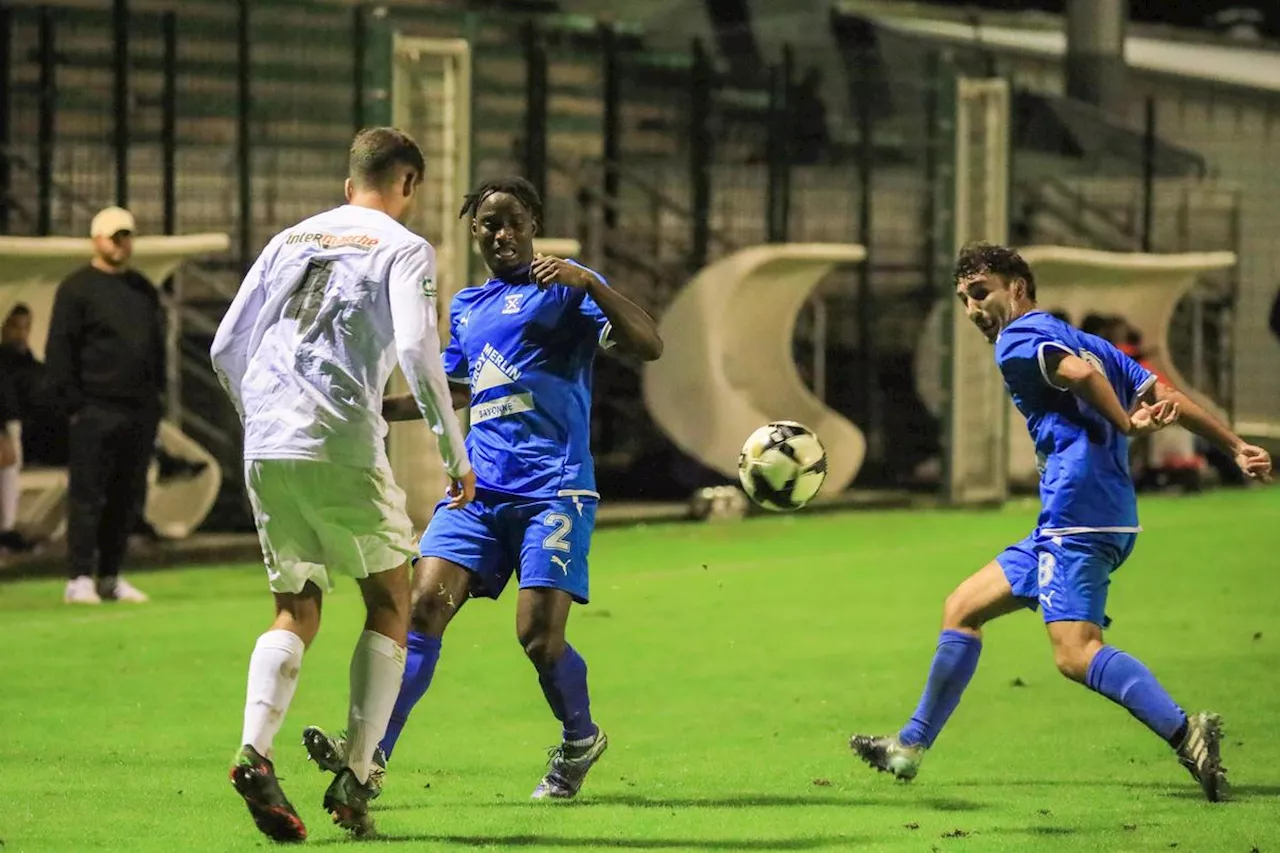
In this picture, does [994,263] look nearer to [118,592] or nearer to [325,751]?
[325,751]

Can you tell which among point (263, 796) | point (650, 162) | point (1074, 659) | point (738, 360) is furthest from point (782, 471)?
point (650, 162)

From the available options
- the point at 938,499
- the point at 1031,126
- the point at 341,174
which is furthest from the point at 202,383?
the point at 1031,126

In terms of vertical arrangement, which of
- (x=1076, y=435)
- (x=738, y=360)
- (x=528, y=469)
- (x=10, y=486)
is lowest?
(x=10, y=486)

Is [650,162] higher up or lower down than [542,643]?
higher up

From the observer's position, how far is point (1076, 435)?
265 inches

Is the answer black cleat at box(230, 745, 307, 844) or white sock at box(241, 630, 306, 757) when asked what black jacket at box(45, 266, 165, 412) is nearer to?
white sock at box(241, 630, 306, 757)

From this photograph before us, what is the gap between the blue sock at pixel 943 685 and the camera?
704 cm

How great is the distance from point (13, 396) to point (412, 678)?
7.81m

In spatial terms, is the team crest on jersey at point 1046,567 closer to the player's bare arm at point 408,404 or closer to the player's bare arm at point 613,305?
the player's bare arm at point 613,305

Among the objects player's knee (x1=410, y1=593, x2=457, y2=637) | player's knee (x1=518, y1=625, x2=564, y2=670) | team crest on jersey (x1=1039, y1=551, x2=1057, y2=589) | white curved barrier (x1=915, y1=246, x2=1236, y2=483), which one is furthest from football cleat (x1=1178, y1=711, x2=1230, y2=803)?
white curved barrier (x1=915, y1=246, x2=1236, y2=483)

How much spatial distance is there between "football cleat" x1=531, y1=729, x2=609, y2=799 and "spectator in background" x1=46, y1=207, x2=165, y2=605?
575 centimetres

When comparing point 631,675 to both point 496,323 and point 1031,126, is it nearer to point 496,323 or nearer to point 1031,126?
point 496,323

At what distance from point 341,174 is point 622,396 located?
3.57 meters

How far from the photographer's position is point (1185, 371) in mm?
23062
